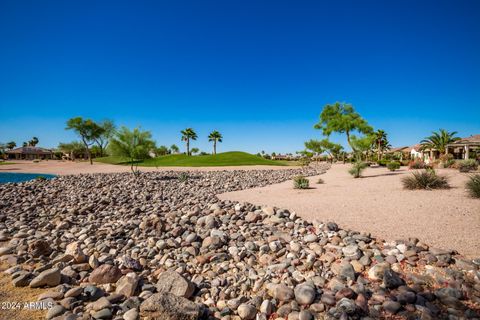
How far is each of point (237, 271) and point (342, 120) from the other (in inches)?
1179

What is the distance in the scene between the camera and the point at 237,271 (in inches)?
174

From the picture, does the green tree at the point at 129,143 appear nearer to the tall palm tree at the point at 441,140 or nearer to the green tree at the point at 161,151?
the green tree at the point at 161,151

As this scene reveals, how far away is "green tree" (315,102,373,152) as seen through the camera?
30.4 metres

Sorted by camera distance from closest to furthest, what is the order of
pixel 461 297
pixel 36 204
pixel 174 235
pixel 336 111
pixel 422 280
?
pixel 461 297 < pixel 422 280 < pixel 174 235 < pixel 36 204 < pixel 336 111

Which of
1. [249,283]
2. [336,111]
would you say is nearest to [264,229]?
[249,283]

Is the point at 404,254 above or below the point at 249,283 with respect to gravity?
above

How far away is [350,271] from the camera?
3.93 meters

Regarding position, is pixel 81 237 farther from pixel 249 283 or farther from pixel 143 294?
pixel 249 283

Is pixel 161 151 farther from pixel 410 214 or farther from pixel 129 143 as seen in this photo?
pixel 410 214

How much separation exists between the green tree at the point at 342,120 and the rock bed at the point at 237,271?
2663 centimetres

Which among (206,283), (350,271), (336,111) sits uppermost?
(336,111)

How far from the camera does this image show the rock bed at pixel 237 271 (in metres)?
3.20

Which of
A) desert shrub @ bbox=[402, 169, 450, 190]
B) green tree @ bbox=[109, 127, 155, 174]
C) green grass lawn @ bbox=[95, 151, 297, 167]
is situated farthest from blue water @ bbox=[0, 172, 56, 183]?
desert shrub @ bbox=[402, 169, 450, 190]

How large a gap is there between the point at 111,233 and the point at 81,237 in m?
0.74
